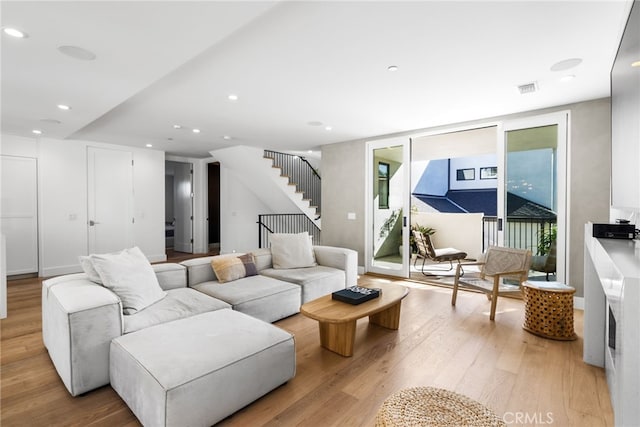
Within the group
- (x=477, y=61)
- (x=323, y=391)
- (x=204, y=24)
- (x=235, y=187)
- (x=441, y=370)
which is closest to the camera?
(x=204, y=24)

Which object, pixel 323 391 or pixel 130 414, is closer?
pixel 130 414

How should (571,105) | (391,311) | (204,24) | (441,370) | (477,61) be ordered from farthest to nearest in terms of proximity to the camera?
(571,105) < (391,311) < (477,61) < (441,370) < (204,24)

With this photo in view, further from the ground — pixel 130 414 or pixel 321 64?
pixel 321 64

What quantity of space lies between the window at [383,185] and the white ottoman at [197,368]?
374 centimetres

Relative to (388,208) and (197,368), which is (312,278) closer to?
(197,368)

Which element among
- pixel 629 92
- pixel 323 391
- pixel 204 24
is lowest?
pixel 323 391

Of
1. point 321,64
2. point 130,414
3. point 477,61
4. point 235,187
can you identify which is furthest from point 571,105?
point 235,187

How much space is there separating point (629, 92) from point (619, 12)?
2.46 feet

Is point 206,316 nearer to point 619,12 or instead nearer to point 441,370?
point 441,370

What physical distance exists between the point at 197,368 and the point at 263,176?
5515 mm

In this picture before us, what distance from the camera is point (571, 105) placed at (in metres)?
3.63

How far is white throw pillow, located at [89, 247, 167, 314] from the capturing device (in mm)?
2329

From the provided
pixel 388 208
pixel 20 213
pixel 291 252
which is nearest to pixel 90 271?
pixel 291 252

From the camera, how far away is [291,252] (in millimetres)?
4059
